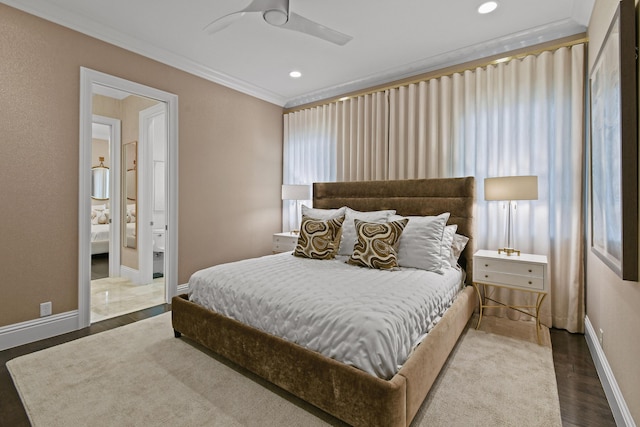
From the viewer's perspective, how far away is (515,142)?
3092 mm


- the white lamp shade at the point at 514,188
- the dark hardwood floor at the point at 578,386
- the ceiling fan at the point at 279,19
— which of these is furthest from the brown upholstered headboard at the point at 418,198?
the ceiling fan at the point at 279,19

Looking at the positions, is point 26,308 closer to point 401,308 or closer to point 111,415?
point 111,415

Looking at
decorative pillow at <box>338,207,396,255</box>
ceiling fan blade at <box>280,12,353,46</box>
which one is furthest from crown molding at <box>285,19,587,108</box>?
decorative pillow at <box>338,207,396,255</box>

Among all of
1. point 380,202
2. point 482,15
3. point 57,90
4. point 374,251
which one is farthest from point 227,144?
point 482,15

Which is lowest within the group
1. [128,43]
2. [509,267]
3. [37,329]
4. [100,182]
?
[37,329]

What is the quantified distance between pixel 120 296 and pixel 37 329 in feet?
4.23

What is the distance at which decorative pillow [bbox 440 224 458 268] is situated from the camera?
2.82 m

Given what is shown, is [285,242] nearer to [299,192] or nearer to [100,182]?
[299,192]

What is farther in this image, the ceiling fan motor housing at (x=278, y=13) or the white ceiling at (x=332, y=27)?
the white ceiling at (x=332, y=27)

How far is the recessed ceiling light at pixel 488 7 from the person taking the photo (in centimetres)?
255

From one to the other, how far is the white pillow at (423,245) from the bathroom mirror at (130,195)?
3970 millimetres

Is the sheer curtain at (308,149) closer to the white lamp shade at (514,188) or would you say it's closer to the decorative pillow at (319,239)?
the decorative pillow at (319,239)

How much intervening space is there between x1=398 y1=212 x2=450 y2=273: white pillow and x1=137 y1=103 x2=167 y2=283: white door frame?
370cm

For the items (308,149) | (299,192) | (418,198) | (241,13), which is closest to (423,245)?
(418,198)
